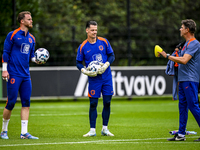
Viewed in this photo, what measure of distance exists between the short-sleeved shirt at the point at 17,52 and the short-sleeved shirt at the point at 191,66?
292cm

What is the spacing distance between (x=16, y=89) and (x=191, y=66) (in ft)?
10.7

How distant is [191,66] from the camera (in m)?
7.03

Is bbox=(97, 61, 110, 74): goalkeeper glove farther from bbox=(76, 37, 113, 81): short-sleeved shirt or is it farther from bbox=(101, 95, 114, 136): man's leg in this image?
bbox=(101, 95, 114, 136): man's leg

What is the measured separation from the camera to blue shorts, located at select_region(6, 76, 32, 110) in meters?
7.52

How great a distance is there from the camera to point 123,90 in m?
17.4

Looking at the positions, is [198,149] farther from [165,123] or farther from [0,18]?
[0,18]

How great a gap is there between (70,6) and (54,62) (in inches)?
380

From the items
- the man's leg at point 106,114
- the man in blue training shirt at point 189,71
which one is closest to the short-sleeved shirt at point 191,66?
the man in blue training shirt at point 189,71

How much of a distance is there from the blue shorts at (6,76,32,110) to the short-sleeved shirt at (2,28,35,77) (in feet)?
0.36

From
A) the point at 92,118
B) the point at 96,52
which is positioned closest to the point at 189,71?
the point at 96,52

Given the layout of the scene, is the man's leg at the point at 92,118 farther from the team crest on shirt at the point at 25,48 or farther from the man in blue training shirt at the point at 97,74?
the team crest on shirt at the point at 25,48

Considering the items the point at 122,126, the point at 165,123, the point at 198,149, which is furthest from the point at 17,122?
the point at 198,149

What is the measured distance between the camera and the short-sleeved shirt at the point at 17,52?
7512mm

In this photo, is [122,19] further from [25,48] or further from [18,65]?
[18,65]
